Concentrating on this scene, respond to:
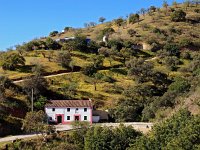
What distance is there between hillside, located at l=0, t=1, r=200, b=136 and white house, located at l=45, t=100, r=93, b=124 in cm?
266

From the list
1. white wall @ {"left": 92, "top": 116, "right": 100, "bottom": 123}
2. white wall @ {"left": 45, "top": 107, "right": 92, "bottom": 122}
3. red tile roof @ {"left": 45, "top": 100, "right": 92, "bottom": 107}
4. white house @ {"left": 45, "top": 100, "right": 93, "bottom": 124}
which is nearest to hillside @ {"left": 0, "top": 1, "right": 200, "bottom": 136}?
red tile roof @ {"left": 45, "top": 100, "right": 92, "bottom": 107}

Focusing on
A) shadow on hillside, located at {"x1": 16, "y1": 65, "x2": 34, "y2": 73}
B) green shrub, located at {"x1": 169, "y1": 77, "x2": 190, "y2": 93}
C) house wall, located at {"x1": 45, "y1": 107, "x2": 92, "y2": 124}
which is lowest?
house wall, located at {"x1": 45, "y1": 107, "x2": 92, "y2": 124}

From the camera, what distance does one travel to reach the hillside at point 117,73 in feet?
239

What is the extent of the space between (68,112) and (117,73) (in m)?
26.6

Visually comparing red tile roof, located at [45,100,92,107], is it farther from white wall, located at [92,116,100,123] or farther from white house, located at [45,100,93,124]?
white wall, located at [92,116,100,123]

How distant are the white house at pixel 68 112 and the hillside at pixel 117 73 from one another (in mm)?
2657

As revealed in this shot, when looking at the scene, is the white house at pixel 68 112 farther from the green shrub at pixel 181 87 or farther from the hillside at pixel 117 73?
the green shrub at pixel 181 87

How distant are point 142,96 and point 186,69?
69.4ft

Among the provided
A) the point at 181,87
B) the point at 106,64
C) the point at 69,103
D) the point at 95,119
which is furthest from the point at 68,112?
the point at 106,64

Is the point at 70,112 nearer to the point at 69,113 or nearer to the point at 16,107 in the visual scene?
the point at 69,113

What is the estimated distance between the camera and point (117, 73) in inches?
3772

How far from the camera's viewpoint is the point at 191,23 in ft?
469

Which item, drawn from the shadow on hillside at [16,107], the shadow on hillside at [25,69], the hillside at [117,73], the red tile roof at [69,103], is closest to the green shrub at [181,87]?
the hillside at [117,73]

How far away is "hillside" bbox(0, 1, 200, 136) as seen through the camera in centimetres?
7281
